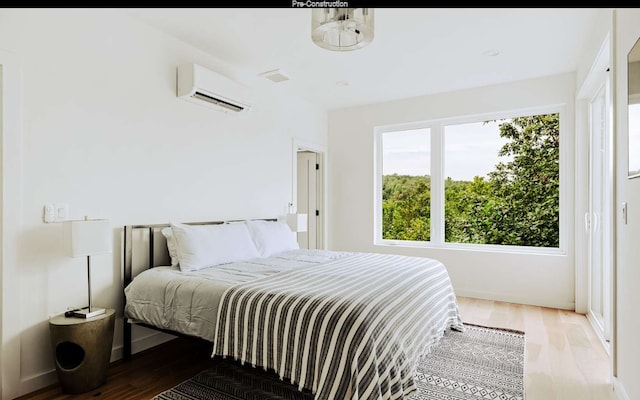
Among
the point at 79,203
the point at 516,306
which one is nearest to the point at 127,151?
the point at 79,203

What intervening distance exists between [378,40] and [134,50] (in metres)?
2.08

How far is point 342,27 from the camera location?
7.77 feet

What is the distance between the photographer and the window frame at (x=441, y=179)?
4.40 m

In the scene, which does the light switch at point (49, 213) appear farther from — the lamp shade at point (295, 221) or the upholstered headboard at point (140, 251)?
the lamp shade at point (295, 221)

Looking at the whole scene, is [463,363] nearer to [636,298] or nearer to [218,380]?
[636,298]

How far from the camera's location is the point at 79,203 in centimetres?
267

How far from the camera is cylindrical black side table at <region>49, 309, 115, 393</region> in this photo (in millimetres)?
2324

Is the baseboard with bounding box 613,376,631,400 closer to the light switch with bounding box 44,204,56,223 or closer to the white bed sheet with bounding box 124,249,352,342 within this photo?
the white bed sheet with bounding box 124,249,352,342

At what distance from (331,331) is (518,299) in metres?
3.53

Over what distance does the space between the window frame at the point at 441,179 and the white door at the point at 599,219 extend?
0.42 metres

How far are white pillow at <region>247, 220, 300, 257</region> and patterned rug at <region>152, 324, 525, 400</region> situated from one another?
3.89 ft

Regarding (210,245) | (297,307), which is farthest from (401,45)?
(297,307)

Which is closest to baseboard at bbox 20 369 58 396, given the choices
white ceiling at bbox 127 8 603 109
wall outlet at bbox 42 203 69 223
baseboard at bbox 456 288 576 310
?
wall outlet at bbox 42 203 69 223

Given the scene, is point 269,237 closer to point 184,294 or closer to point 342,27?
point 184,294
